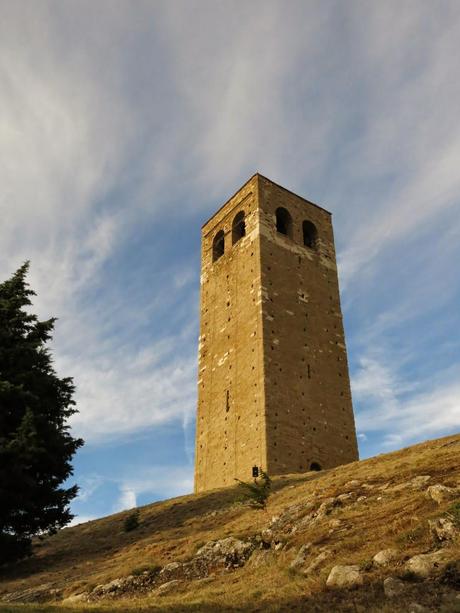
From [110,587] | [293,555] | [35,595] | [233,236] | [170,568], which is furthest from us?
[233,236]

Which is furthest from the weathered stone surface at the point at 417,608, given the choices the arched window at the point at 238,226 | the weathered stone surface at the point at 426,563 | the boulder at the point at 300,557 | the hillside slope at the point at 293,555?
the arched window at the point at 238,226

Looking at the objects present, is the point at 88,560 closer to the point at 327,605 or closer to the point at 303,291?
the point at 327,605

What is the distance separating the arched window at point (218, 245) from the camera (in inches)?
1386

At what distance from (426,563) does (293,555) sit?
10.5 feet

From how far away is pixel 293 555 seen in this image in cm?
1042

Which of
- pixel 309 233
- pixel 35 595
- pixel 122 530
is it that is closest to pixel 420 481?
pixel 35 595

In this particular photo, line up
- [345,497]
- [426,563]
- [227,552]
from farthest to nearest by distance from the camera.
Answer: [345,497]
[227,552]
[426,563]

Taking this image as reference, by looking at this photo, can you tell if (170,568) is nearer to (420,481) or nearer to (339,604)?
(339,604)

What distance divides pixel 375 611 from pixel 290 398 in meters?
19.2

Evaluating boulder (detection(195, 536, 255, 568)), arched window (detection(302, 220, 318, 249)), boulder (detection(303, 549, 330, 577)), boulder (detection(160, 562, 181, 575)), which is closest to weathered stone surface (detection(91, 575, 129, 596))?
boulder (detection(160, 562, 181, 575))

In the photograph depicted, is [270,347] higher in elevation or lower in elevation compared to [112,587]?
higher

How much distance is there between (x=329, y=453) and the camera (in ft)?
85.8

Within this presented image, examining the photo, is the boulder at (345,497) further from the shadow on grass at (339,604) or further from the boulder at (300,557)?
the shadow on grass at (339,604)

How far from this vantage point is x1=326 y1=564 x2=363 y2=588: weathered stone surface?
8117 mm
